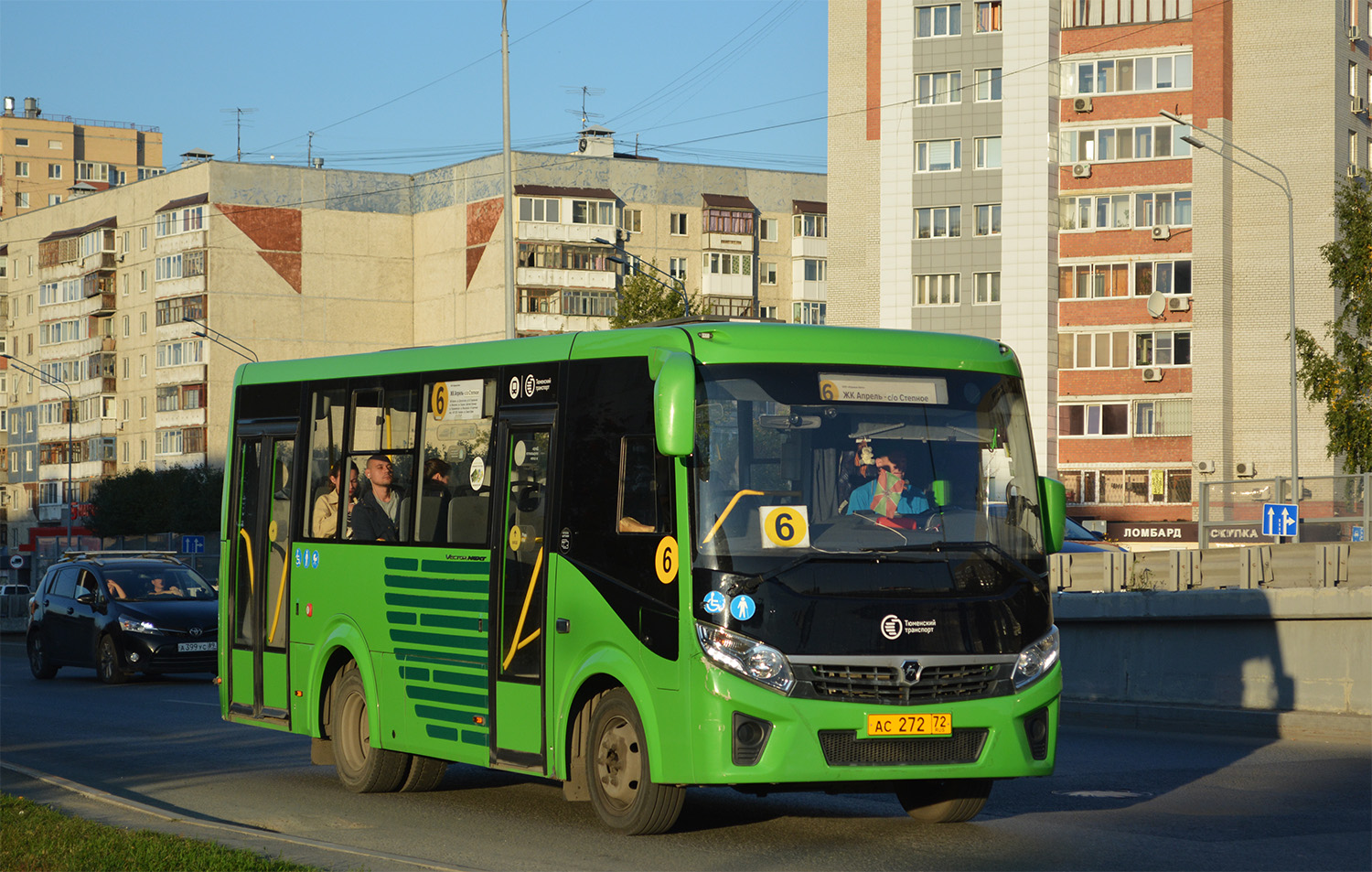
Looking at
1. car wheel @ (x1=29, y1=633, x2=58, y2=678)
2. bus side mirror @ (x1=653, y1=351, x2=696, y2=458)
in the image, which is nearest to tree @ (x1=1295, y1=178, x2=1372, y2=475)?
car wheel @ (x1=29, y1=633, x2=58, y2=678)

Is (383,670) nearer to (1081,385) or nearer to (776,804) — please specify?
(776,804)

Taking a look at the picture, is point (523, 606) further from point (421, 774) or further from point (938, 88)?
point (938, 88)

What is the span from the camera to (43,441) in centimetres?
11612

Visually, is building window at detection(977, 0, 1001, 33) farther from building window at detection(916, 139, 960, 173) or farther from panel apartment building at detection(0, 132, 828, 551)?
panel apartment building at detection(0, 132, 828, 551)

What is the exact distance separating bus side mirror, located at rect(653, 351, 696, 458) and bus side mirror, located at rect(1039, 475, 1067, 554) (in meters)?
2.14

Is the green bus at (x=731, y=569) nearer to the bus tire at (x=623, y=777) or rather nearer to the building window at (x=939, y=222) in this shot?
the bus tire at (x=623, y=777)

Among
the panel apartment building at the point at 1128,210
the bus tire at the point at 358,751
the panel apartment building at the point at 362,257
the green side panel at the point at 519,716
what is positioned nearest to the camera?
the green side panel at the point at 519,716

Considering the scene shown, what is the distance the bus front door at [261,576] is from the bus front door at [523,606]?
10.0ft

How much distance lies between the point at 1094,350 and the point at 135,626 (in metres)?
51.6

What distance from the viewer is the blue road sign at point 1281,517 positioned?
2405cm

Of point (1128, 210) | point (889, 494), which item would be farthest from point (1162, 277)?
point (889, 494)

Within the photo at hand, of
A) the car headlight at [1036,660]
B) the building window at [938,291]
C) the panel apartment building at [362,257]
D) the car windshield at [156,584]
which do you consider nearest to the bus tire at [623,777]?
the car headlight at [1036,660]

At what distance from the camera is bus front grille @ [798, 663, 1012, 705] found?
937cm

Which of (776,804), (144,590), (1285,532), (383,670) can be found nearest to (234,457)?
(383,670)
